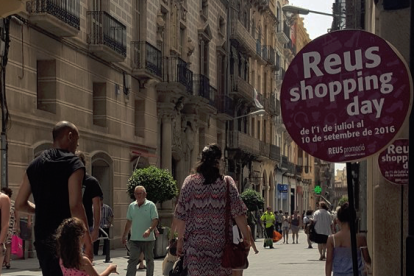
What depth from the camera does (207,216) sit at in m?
8.09

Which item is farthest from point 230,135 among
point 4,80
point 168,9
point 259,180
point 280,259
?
point 4,80

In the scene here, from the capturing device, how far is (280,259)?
82.2 feet

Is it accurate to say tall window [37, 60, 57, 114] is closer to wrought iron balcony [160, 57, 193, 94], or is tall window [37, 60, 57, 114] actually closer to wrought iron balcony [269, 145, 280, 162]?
wrought iron balcony [160, 57, 193, 94]

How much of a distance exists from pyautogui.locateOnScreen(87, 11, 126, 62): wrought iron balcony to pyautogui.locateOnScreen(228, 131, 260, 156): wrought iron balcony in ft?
67.1

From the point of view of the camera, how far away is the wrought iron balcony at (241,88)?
4684 centimetres

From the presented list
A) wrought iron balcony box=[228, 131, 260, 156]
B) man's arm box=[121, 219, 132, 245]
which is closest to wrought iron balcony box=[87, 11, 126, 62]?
man's arm box=[121, 219, 132, 245]

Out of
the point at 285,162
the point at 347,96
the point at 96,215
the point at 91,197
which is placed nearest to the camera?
the point at 347,96

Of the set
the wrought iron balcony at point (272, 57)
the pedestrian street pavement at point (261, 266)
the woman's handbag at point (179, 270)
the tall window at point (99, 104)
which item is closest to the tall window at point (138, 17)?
the tall window at point (99, 104)

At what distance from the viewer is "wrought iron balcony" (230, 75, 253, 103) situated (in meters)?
46.8

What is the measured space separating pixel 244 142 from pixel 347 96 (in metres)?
43.1

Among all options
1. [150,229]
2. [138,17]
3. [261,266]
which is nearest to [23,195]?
[150,229]

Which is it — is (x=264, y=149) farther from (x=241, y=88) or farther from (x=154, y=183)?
(x=154, y=183)

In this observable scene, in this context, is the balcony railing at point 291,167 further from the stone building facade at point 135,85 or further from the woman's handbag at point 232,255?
the woman's handbag at point 232,255

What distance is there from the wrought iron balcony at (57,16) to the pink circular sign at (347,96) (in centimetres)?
1592
